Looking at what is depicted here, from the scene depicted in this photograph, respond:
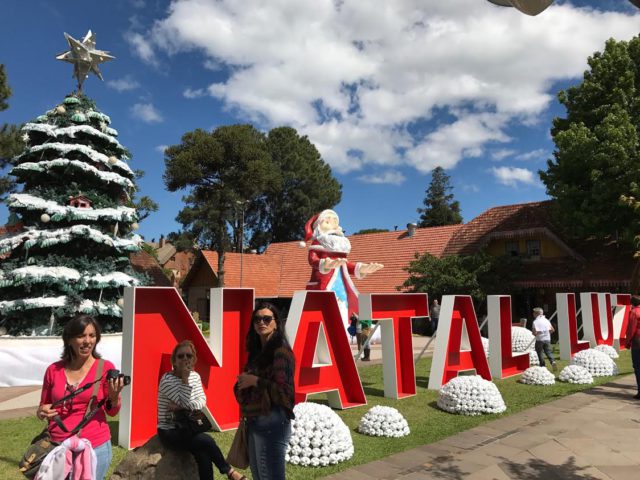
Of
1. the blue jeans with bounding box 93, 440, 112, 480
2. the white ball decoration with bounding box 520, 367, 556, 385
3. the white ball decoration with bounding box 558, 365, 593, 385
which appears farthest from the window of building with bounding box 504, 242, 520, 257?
the blue jeans with bounding box 93, 440, 112, 480

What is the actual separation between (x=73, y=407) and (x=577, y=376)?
9955mm

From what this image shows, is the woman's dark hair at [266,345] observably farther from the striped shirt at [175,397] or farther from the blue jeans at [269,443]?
the striped shirt at [175,397]

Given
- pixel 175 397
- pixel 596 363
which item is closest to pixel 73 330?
pixel 175 397

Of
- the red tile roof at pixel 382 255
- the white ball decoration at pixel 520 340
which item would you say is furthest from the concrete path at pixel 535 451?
the red tile roof at pixel 382 255

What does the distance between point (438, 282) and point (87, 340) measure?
1954cm

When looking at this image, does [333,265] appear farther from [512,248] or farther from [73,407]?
[512,248]

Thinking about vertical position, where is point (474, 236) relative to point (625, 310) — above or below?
above

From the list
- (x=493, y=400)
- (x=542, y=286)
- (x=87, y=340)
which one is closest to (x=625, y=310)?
(x=542, y=286)

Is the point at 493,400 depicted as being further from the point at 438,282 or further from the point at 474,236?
the point at 474,236

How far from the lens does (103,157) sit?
11758 millimetres

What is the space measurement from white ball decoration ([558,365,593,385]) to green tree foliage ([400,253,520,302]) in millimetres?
10619

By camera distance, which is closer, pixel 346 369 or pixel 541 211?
pixel 346 369

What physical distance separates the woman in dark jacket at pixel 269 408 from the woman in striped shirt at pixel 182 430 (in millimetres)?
416

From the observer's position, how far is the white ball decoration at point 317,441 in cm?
508
